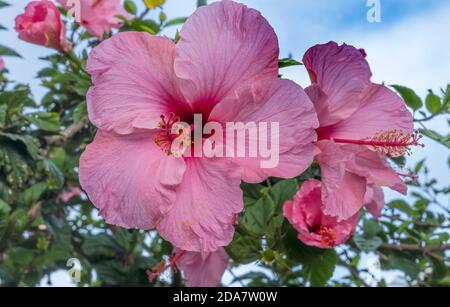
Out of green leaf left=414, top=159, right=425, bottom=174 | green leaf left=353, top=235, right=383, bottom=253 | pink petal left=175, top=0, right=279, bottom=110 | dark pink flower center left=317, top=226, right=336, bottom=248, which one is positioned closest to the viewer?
pink petal left=175, top=0, right=279, bottom=110

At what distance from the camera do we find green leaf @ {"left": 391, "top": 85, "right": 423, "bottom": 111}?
3.63ft

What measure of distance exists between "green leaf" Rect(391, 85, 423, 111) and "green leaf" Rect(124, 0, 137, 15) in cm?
81

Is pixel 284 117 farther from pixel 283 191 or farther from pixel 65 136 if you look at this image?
pixel 65 136

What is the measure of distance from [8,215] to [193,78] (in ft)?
3.07

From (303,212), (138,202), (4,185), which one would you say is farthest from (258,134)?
(4,185)

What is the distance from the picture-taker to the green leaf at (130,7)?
5.23ft

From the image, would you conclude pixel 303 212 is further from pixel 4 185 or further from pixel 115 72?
pixel 4 185

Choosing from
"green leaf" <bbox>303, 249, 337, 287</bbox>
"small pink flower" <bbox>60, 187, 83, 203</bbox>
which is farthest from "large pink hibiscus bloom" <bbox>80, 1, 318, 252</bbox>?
"small pink flower" <bbox>60, 187, 83, 203</bbox>

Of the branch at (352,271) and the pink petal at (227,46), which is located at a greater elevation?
the pink petal at (227,46)

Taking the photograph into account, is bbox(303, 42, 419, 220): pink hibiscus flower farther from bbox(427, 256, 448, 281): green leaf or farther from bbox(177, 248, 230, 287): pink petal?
bbox(427, 256, 448, 281): green leaf

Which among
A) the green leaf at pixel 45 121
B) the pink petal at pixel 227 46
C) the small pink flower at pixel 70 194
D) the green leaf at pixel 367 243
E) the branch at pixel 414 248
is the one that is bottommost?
the small pink flower at pixel 70 194

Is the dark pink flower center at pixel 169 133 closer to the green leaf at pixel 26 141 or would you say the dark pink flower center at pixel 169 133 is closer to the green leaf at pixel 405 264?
the green leaf at pixel 26 141

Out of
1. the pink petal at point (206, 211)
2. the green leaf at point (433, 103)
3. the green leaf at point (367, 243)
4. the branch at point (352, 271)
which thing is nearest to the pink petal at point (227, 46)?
the pink petal at point (206, 211)

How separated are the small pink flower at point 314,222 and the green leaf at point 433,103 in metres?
0.32
